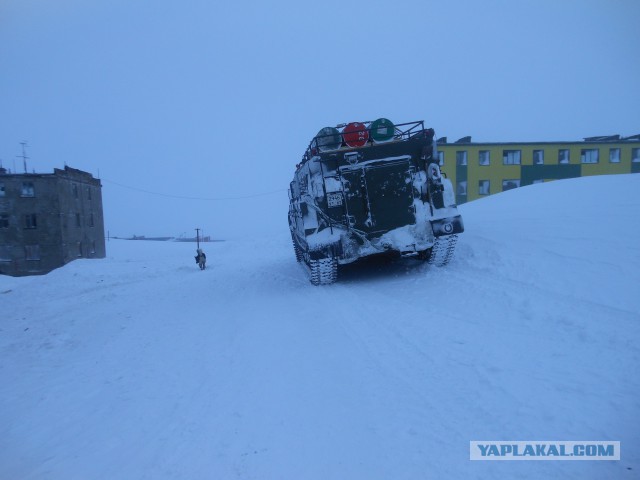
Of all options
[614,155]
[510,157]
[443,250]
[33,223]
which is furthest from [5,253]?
[614,155]

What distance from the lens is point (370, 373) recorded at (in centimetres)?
388

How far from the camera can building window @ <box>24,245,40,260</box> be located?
1319 inches

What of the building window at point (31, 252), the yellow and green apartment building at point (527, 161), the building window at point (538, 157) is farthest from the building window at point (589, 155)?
the building window at point (31, 252)

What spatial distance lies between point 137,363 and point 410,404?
3508 millimetres

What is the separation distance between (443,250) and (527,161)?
34785mm

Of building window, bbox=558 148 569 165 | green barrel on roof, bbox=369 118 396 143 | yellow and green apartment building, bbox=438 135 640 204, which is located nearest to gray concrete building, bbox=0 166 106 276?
green barrel on roof, bbox=369 118 396 143

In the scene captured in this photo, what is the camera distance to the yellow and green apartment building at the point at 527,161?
36.9m

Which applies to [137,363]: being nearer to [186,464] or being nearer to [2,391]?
[2,391]

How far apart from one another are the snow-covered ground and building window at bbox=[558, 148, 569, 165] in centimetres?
3435

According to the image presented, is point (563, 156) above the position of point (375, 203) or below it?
above

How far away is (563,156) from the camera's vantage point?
3725 centimetres

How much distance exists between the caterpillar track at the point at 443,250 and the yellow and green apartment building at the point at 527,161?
99.7 feet

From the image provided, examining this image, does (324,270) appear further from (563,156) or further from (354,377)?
(563,156)

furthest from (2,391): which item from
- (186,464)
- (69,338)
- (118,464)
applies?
(186,464)
